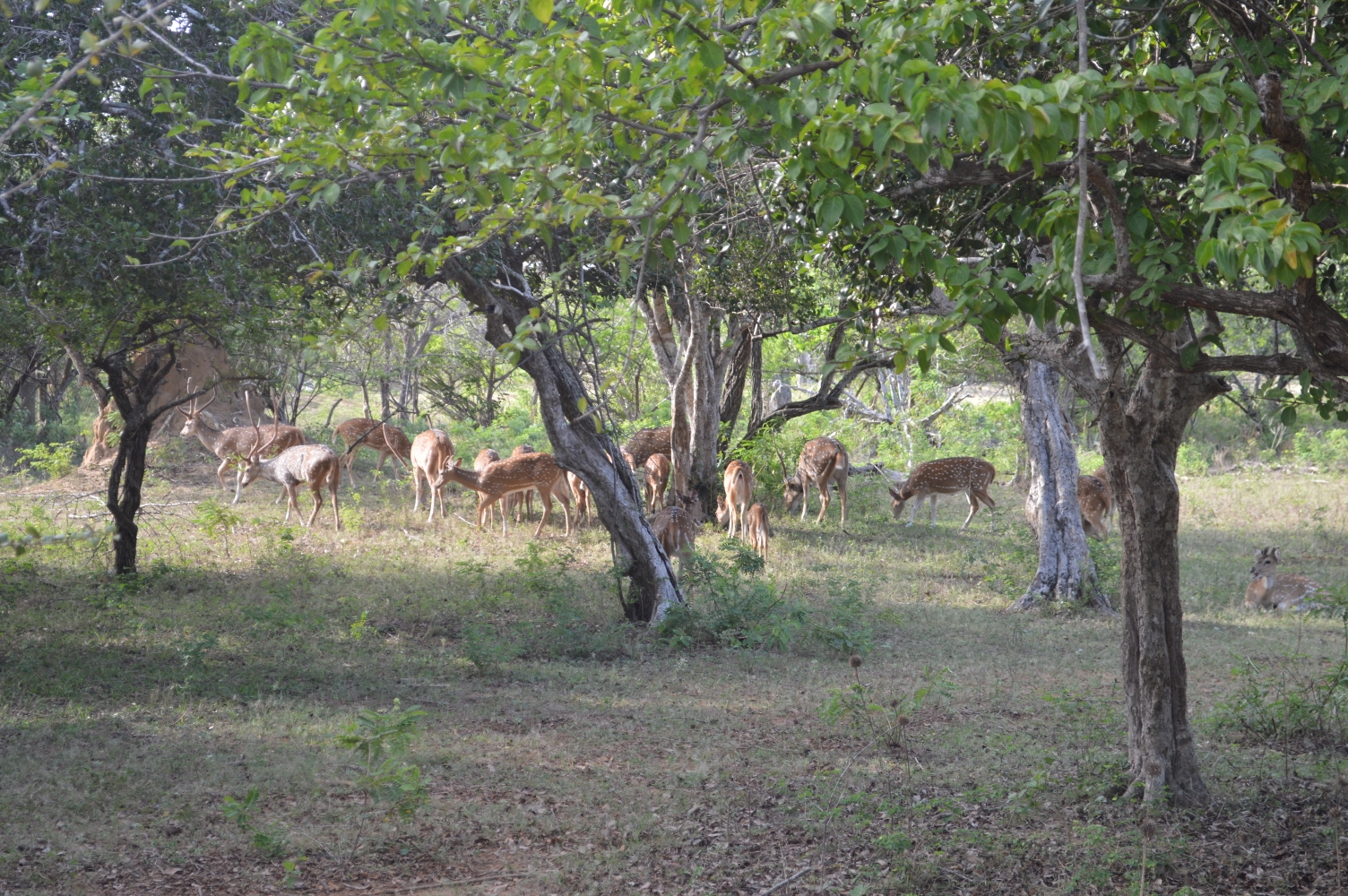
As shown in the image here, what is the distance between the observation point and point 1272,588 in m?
11.5

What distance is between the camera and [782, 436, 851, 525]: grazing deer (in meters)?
16.9

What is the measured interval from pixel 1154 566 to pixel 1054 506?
21.3ft

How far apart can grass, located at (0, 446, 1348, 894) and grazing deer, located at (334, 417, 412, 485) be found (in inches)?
164

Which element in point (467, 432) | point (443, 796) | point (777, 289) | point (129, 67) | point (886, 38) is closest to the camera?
point (886, 38)

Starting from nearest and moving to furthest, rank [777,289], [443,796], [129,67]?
[443,796] < [129,67] < [777,289]

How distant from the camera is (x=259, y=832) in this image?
494 centimetres

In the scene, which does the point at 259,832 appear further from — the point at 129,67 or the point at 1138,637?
the point at 129,67

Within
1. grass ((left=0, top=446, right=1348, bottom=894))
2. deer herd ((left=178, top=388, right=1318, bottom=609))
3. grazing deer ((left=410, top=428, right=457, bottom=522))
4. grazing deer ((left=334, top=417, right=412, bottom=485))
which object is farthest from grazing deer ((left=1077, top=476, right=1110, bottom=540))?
grazing deer ((left=334, top=417, right=412, bottom=485))

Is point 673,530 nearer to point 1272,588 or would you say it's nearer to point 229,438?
point 1272,588

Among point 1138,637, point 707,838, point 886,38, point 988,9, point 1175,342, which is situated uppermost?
point 988,9

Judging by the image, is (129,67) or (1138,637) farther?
(129,67)

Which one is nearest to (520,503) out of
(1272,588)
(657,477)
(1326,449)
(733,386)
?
(657,477)

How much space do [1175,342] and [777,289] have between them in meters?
4.99

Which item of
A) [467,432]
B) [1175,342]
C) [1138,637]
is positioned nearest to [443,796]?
[1138,637]
